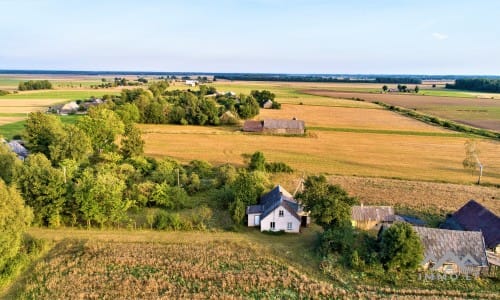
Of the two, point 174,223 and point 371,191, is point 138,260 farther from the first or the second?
point 371,191

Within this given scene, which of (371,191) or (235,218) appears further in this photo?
(371,191)

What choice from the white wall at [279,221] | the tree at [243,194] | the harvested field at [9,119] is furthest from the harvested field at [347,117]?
the white wall at [279,221]

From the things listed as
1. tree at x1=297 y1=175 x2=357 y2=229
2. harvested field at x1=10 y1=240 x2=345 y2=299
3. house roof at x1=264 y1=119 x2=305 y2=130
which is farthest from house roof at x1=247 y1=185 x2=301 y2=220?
house roof at x1=264 y1=119 x2=305 y2=130

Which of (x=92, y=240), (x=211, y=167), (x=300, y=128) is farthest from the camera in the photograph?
(x=300, y=128)

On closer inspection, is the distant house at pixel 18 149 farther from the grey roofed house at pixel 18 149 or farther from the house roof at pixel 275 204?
the house roof at pixel 275 204

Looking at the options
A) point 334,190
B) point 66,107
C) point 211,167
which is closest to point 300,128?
point 211,167

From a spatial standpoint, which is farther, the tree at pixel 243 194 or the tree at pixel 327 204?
the tree at pixel 243 194

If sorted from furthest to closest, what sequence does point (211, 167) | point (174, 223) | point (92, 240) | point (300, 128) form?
point (300, 128)
point (211, 167)
point (174, 223)
point (92, 240)
